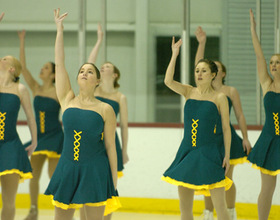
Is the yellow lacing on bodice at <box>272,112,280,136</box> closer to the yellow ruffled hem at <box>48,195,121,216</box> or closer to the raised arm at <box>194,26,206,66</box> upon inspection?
the raised arm at <box>194,26,206,66</box>

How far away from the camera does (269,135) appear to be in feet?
17.8

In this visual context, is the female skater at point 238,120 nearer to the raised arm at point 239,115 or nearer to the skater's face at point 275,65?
the raised arm at point 239,115

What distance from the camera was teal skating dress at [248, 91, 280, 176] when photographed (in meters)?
5.34

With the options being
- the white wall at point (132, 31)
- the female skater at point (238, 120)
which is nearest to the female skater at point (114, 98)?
the female skater at point (238, 120)

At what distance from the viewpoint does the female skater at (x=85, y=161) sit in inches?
153

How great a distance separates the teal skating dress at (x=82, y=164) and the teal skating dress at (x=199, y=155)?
90cm

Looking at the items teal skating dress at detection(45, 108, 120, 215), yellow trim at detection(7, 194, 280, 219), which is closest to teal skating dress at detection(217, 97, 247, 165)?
yellow trim at detection(7, 194, 280, 219)

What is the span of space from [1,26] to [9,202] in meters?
4.48

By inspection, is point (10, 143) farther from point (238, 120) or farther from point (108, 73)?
point (238, 120)

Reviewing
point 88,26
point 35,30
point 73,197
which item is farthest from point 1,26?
point 73,197

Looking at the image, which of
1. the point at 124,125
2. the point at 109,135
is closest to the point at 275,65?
the point at 124,125

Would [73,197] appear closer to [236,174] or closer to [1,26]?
[236,174]

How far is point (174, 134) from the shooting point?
7.35 meters

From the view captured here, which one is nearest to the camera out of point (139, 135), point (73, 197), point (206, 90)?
point (73, 197)
